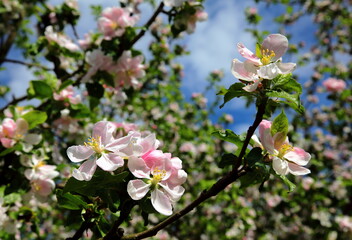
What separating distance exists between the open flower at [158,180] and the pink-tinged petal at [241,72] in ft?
0.94

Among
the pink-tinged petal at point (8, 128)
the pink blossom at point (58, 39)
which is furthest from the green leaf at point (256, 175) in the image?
the pink blossom at point (58, 39)

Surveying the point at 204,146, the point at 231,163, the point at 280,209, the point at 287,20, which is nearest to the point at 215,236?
the point at 280,209

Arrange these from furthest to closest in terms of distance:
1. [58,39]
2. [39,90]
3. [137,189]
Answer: [58,39] < [39,90] < [137,189]

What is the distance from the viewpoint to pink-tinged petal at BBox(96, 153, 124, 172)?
2.59 ft

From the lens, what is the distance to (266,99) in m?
0.83

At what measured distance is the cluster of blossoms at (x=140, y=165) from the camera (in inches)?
31.2

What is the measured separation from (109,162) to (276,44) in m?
0.57

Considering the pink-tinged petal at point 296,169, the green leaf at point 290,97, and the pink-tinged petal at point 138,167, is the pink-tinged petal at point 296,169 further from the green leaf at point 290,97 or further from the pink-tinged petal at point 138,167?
the pink-tinged petal at point 138,167

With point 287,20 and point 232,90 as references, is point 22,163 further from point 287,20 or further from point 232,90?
point 287,20

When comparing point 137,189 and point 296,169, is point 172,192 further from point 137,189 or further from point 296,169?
point 296,169

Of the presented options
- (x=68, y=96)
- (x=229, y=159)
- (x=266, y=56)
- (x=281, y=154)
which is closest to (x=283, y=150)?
(x=281, y=154)

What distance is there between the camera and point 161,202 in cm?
81

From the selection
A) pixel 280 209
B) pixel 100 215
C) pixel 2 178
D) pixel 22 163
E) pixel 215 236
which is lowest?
pixel 215 236

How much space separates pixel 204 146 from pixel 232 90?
4326 mm
